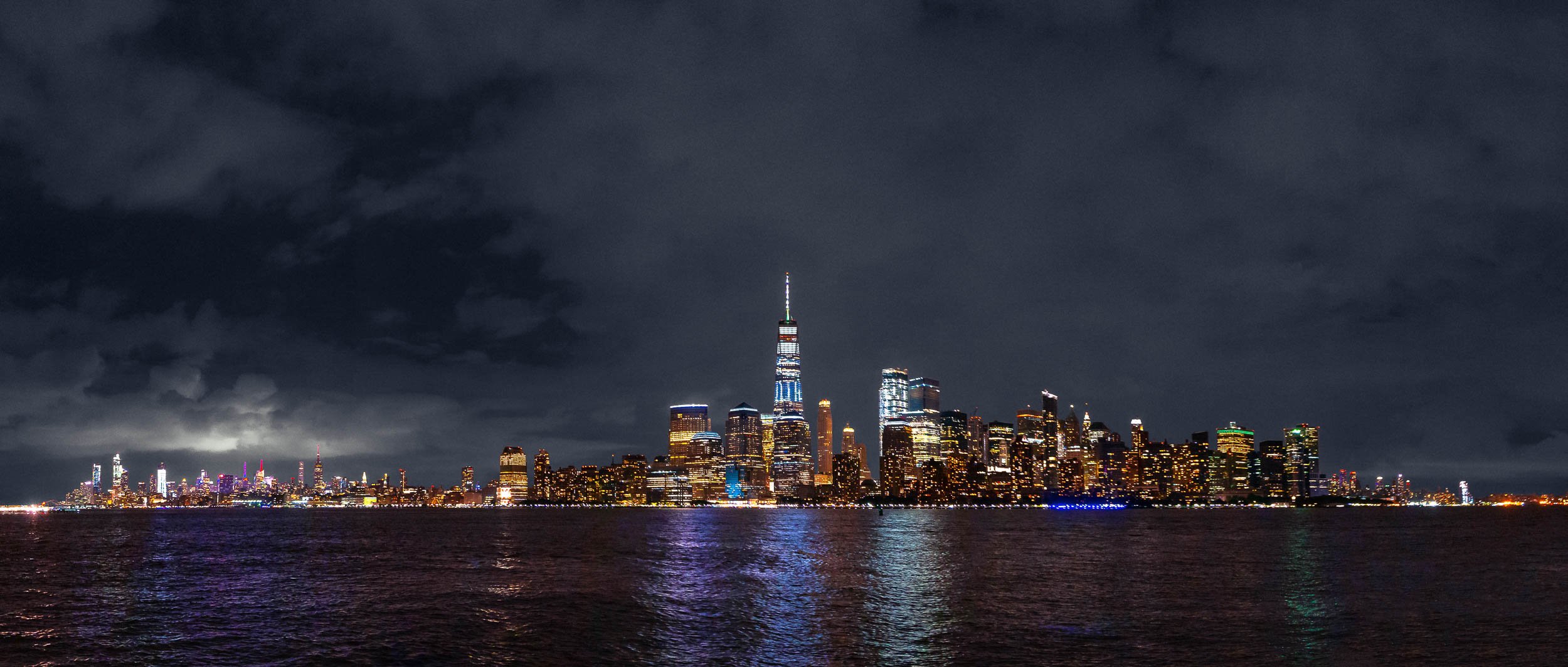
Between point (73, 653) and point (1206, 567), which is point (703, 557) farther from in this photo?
point (73, 653)

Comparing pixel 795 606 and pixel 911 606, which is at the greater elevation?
pixel 911 606

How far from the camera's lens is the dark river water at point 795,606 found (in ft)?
147

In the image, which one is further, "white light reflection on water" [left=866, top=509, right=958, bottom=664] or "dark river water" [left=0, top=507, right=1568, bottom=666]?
"dark river water" [left=0, top=507, right=1568, bottom=666]

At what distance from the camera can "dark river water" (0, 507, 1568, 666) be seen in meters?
44.8

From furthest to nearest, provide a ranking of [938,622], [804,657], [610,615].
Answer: [610,615] < [938,622] < [804,657]

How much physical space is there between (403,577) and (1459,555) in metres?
103

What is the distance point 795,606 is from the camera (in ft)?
199

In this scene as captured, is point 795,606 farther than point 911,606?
Yes

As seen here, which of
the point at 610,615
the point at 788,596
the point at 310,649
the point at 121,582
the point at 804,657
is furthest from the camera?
the point at 121,582

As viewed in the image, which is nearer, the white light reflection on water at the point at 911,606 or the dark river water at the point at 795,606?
the white light reflection on water at the point at 911,606

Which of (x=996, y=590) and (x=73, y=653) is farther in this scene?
(x=996, y=590)

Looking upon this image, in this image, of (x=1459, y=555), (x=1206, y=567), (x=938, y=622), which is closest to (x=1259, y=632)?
(x=938, y=622)

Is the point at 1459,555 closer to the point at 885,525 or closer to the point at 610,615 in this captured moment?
the point at 610,615

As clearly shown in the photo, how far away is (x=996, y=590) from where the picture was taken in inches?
2670
